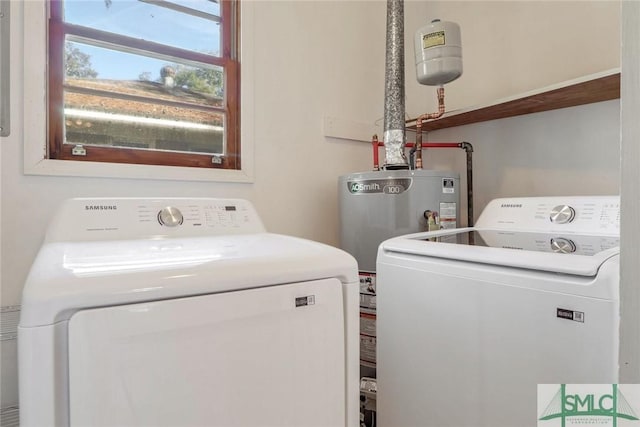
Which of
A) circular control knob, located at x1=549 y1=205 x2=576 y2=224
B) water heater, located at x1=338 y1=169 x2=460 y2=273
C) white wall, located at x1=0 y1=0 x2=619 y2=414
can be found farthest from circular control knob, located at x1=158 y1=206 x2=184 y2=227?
circular control knob, located at x1=549 y1=205 x2=576 y2=224

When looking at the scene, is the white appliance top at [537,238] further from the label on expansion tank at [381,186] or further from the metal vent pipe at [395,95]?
the metal vent pipe at [395,95]

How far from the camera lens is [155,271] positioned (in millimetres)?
694

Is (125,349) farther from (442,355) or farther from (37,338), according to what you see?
(442,355)

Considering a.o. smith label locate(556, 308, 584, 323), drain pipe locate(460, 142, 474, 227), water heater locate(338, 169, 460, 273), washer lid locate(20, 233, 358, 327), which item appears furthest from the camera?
drain pipe locate(460, 142, 474, 227)

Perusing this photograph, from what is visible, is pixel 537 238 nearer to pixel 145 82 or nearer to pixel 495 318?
pixel 495 318

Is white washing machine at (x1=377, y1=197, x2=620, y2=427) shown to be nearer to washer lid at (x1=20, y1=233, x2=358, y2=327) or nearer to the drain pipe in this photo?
washer lid at (x1=20, y1=233, x2=358, y2=327)

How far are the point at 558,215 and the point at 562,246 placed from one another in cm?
35

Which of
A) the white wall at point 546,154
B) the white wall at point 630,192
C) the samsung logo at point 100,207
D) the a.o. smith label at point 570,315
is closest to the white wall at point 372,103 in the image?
the white wall at point 546,154

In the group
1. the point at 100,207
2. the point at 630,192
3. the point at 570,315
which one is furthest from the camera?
the point at 100,207

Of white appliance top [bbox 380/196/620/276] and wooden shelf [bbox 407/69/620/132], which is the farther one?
wooden shelf [bbox 407/69/620/132]

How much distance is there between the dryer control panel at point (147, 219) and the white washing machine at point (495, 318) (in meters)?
0.57

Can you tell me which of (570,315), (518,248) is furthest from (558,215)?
(570,315)

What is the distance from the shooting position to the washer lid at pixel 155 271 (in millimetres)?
601

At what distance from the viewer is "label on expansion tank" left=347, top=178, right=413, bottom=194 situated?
159 centimetres
